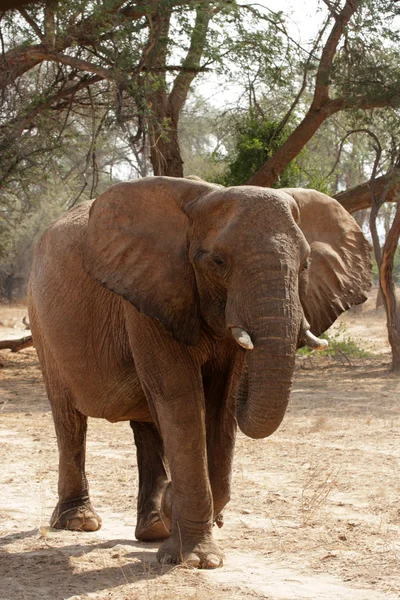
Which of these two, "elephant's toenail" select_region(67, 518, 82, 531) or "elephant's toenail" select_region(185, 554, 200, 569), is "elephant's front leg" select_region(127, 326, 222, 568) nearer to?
"elephant's toenail" select_region(185, 554, 200, 569)

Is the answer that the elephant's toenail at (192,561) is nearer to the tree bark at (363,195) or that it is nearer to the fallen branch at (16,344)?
the tree bark at (363,195)

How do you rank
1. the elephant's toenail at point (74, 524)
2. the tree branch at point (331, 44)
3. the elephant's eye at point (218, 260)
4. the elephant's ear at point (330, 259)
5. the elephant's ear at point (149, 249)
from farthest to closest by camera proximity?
the tree branch at point (331, 44) → the elephant's toenail at point (74, 524) → the elephant's ear at point (330, 259) → the elephant's ear at point (149, 249) → the elephant's eye at point (218, 260)

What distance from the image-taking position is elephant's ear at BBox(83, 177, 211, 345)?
4.30 meters

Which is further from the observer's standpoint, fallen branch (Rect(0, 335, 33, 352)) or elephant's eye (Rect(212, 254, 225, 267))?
fallen branch (Rect(0, 335, 33, 352))

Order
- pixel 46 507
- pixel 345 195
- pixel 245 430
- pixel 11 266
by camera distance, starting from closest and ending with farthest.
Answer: pixel 245 430
pixel 46 507
pixel 345 195
pixel 11 266

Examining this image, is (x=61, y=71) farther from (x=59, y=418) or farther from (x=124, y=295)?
(x=124, y=295)

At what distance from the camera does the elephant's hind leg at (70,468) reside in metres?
5.52

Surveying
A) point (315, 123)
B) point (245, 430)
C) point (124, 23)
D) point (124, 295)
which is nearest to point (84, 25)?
point (124, 23)

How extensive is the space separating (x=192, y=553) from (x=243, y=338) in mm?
1270

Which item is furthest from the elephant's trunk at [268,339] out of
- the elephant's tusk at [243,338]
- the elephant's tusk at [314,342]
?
the elephant's tusk at [314,342]

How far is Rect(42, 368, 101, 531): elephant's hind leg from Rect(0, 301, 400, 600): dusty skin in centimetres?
10

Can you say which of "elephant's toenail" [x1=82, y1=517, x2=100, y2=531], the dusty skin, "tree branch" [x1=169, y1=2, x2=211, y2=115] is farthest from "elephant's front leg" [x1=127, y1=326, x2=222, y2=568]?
"tree branch" [x1=169, y1=2, x2=211, y2=115]

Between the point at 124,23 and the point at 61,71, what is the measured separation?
1.97 meters

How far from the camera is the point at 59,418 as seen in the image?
5.75 m
